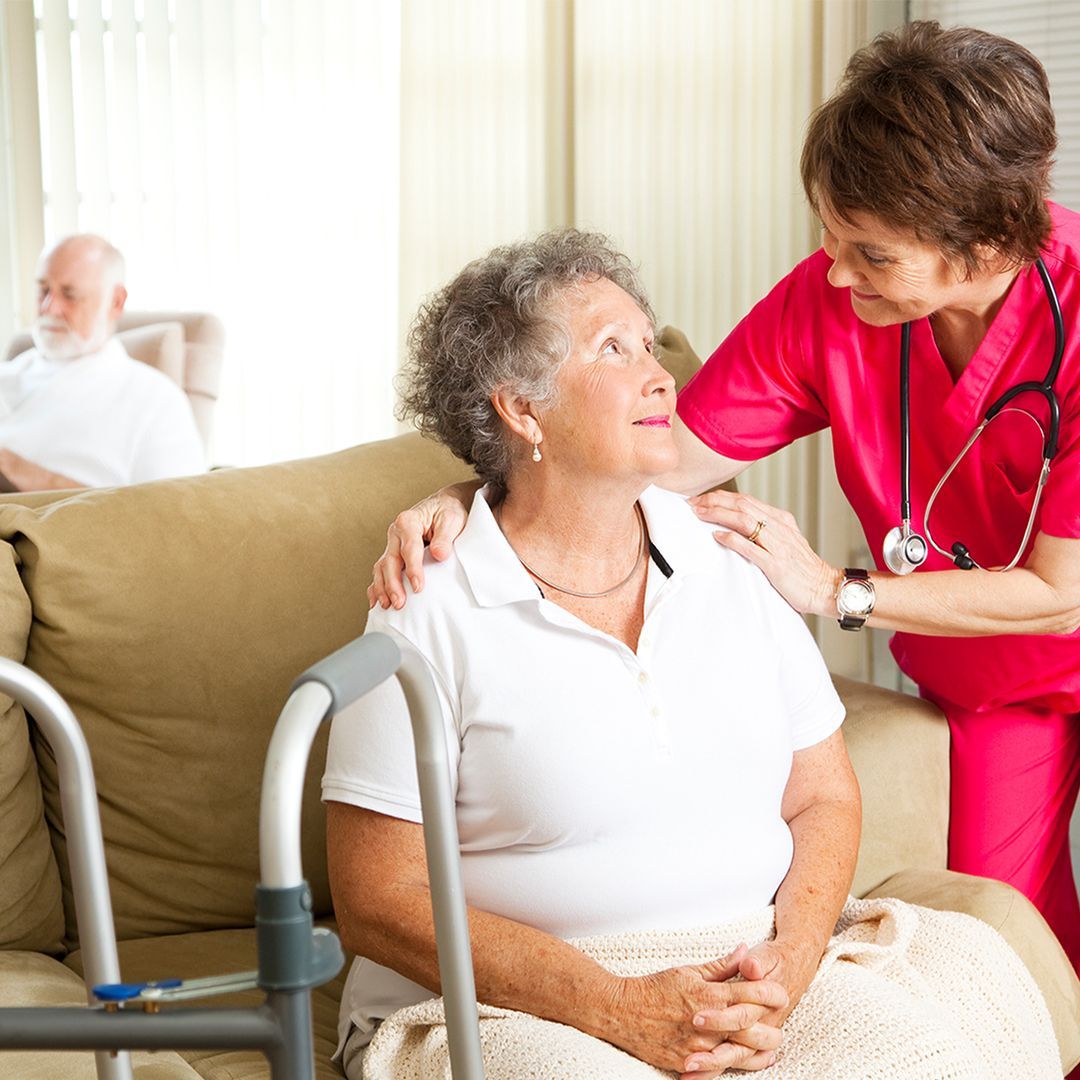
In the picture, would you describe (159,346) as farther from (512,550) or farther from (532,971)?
(532,971)

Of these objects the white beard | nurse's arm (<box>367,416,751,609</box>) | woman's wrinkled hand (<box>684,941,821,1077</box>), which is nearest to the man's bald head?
the white beard

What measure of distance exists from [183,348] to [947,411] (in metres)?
2.62

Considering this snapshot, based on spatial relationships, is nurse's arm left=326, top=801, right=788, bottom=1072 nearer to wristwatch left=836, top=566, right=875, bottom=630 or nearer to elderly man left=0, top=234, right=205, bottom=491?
wristwatch left=836, top=566, right=875, bottom=630

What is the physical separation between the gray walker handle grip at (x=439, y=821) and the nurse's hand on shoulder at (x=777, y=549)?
0.71m

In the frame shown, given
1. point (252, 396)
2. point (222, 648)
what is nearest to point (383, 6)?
point (252, 396)

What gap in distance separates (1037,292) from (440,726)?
3.34ft

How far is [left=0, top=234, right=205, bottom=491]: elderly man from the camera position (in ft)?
11.4

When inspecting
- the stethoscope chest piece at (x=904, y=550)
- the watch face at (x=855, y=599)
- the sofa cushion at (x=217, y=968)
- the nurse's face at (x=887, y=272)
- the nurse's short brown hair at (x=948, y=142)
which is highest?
the nurse's short brown hair at (x=948, y=142)

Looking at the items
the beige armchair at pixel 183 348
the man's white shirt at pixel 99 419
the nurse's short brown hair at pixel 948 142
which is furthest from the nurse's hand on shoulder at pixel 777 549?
the beige armchair at pixel 183 348

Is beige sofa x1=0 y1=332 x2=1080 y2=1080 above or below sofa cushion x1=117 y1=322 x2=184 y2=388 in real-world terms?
below

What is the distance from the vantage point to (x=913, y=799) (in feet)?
5.88

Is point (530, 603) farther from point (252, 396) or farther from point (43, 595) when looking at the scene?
point (252, 396)

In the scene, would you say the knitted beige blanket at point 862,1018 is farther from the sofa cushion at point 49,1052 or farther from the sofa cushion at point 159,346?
the sofa cushion at point 159,346

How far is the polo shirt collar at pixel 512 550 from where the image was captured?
1.41m
